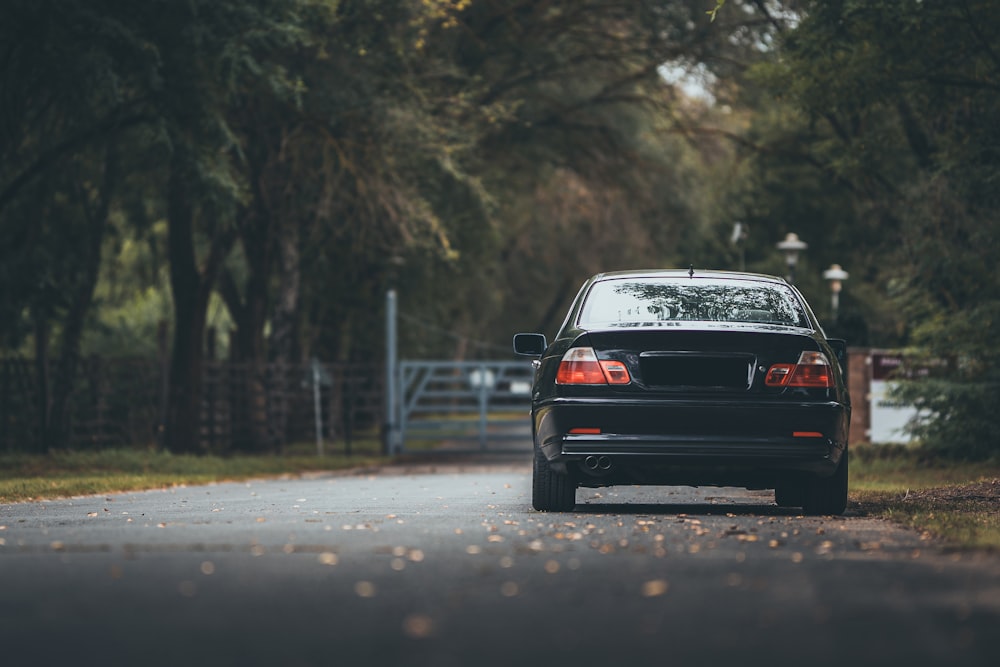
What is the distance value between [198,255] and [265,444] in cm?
893

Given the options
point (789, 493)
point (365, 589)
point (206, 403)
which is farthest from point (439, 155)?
point (365, 589)

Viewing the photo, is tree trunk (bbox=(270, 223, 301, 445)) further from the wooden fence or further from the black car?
the black car

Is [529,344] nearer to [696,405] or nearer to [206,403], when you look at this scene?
[696,405]

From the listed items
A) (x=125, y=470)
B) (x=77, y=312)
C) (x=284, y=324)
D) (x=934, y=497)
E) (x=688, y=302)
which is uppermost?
(x=77, y=312)

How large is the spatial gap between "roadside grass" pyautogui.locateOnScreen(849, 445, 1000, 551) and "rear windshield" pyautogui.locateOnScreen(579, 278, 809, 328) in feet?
5.26

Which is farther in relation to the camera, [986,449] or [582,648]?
[986,449]

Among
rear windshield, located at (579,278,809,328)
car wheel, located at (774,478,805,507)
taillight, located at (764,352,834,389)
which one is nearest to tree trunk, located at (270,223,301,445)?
car wheel, located at (774,478,805,507)

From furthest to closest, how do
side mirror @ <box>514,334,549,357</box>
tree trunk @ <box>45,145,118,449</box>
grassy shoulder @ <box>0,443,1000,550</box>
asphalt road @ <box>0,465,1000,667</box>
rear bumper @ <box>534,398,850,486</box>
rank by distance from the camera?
tree trunk @ <box>45,145,118,449</box> → side mirror @ <box>514,334,549,357</box> → grassy shoulder @ <box>0,443,1000,550</box> → rear bumper @ <box>534,398,850,486</box> → asphalt road @ <box>0,465,1000,667</box>

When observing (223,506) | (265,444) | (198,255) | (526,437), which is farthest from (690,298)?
(198,255)

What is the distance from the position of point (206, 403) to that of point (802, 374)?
71.6 ft

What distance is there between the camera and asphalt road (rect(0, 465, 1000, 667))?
18.8ft

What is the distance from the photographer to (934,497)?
1351 centimetres

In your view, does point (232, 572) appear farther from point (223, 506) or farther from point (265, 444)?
point (265, 444)

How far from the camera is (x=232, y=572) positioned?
7.82 metres
